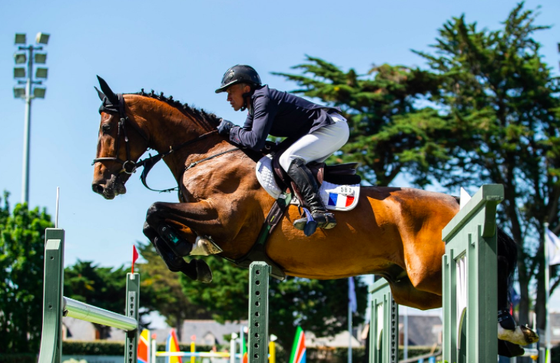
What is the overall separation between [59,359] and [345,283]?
77.5 feet

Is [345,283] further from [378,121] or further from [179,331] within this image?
[179,331]

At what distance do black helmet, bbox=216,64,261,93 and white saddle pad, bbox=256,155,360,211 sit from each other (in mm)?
620

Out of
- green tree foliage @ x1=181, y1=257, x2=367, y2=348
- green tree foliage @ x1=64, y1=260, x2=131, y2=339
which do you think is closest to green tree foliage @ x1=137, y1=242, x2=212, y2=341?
green tree foliage @ x1=64, y1=260, x2=131, y2=339

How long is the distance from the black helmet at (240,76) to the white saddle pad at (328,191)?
2.03 ft

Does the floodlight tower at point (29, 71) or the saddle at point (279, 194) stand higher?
the floodlight tower at point (29, 71)

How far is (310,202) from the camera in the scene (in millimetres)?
4781

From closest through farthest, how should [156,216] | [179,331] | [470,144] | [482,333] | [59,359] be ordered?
[482,333] → [59,359] → [156,216] → [470,144] → [179,331]

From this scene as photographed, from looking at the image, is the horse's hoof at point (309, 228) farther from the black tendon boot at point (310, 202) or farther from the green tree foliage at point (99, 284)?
the green tree foliage at point (99, 284)

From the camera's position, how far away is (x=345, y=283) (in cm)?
2638

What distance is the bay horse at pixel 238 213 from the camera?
4.84m

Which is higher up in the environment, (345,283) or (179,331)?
(345,283)

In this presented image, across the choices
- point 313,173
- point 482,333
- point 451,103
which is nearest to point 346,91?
point 451,103

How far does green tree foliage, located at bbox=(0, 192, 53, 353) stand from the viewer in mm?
21219

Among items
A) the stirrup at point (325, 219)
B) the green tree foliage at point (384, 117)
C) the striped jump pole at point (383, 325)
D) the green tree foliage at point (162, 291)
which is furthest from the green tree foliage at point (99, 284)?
the stirrup at point (325, 219)
